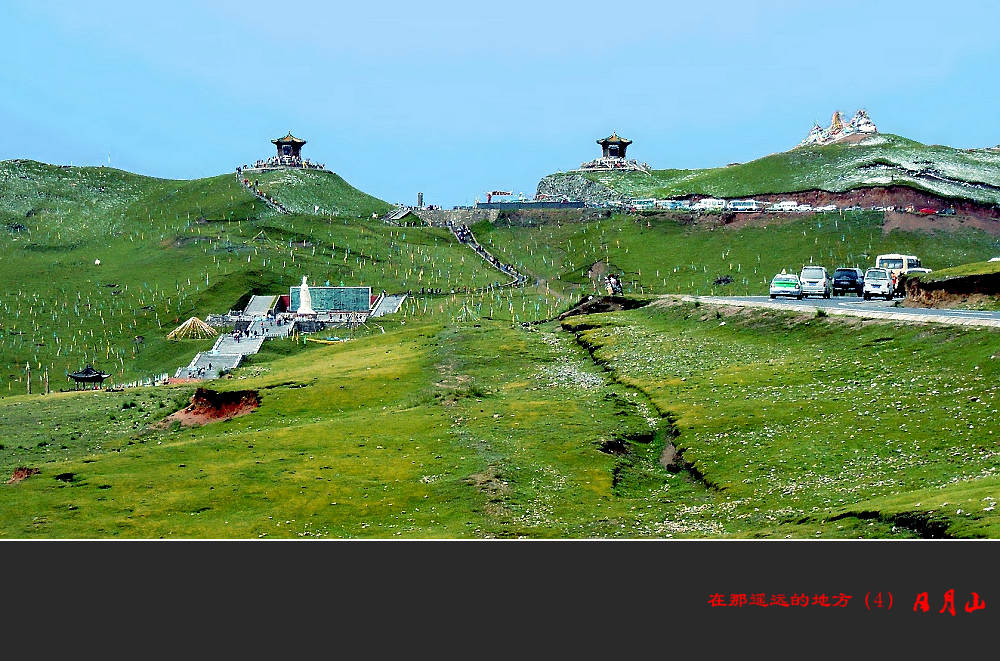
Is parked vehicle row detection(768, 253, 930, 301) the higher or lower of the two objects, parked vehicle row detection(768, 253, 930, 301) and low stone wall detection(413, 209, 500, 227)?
the lower

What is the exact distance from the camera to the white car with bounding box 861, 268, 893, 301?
86125mm

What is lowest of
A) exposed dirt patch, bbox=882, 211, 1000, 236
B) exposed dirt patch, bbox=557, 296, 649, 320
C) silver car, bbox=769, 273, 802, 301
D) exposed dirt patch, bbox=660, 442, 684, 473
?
exposed dirt patch, bbox=660, 442, 684, 473

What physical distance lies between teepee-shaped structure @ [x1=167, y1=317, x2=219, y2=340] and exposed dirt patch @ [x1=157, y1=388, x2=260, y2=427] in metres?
44.2

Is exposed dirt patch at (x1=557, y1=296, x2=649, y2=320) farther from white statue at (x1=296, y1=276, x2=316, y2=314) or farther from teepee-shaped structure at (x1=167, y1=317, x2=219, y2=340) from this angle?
teepee-shaped structure at (x1=167, y1=317, x2=219, y2=340)

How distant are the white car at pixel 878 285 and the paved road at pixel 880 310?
0.88 m

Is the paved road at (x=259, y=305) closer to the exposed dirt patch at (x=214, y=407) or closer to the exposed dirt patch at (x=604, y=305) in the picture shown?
the exposed dirt patch at (x=604, y=305)

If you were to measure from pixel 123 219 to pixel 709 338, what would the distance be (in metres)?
139

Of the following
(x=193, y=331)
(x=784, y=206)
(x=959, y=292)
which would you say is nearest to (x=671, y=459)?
(x=959, y=292)

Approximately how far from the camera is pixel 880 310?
7006 centimetres

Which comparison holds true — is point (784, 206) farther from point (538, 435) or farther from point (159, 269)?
point (538, 435)

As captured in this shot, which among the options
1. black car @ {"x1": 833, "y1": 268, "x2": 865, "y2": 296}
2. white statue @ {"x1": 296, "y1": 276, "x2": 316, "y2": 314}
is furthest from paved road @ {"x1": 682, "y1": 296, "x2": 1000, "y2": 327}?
white statue @ {"x1": 296, "y1": 276, "x2": 316, "y2": 314}

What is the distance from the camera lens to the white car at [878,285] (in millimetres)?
86125

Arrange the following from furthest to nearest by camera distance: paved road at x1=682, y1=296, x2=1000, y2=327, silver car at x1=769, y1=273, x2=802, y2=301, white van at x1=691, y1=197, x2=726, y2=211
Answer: white van at x1=691, y1=197, x2=726, y2=211 → silver car at x1=769, y1=273, x2=802, y2=301 → paved road at x1=682, y1=296, x2=1000, y2=327
